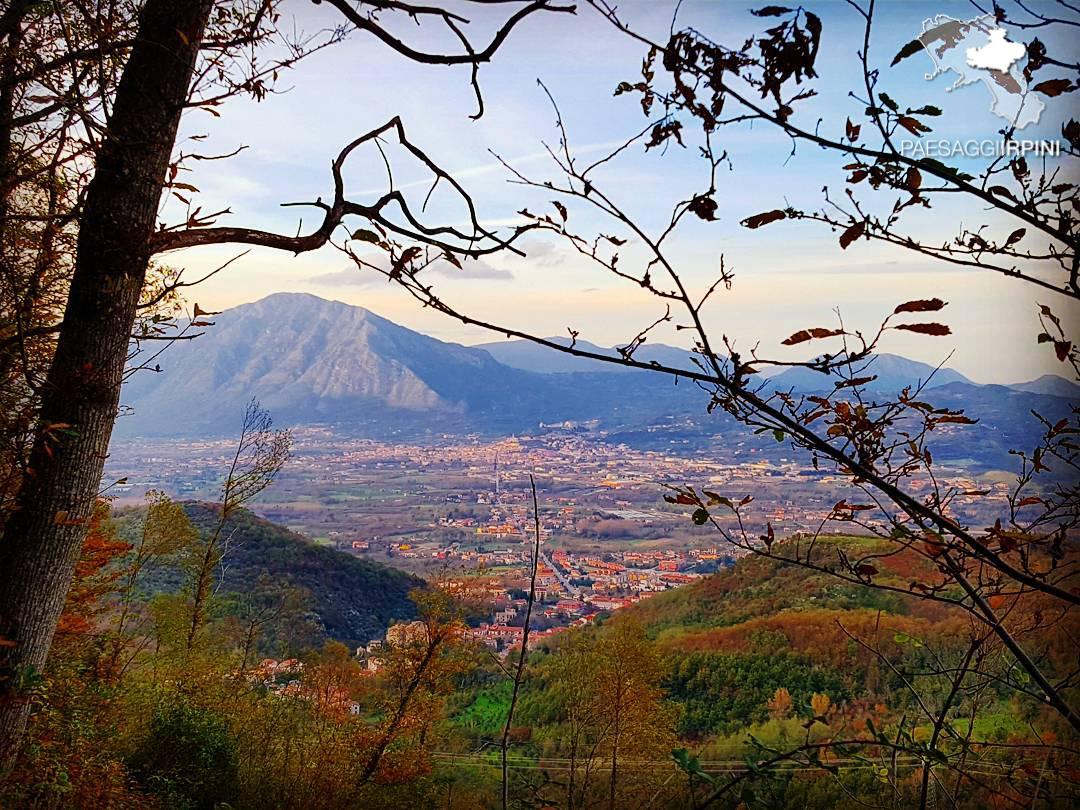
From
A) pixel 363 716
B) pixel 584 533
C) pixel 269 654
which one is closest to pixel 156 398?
pixel 584 533

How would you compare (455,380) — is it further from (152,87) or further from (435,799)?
(152,87)

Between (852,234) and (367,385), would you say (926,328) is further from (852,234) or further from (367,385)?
(367,385)

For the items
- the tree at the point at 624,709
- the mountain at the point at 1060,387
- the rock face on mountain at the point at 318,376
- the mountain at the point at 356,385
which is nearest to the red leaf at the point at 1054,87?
the mountain at the point at 1060,387

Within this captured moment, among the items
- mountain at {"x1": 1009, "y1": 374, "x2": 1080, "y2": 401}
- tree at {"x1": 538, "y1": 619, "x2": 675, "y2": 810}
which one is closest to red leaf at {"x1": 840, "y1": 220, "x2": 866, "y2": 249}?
mountain at {"x1": 1009, "y1": 374, "x2": 1080, "y2": 401}

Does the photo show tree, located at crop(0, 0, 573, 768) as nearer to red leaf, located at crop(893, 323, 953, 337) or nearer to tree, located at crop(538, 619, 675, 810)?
red leaf, located at crop(893, 323, 953, 337)

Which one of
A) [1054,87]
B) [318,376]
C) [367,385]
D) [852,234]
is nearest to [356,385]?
[367,385]

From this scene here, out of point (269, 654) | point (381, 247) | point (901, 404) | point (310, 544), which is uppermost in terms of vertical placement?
point (381, 247)
